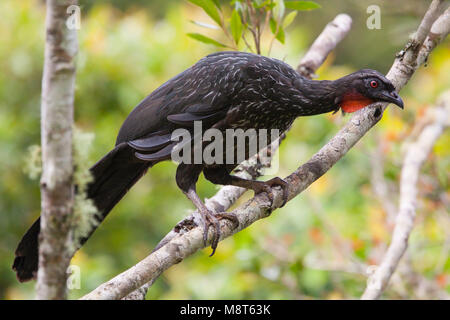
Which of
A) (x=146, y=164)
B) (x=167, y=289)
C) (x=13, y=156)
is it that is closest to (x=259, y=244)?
(x=146, y=164)

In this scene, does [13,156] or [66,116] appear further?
[13,156]

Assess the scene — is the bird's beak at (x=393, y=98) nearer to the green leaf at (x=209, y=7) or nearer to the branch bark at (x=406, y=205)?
the branch bark at (x=406, y=205)

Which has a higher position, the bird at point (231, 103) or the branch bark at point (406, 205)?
the bird at point (231, 103)

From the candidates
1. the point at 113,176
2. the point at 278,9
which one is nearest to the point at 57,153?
the point at 113,176

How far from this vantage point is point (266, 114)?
2.78 metres

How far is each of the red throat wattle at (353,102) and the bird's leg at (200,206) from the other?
0.77 m

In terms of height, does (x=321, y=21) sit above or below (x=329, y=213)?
above

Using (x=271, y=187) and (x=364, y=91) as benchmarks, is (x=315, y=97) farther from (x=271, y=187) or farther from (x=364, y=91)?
(x=271, y=187)

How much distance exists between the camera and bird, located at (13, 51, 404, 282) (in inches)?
108

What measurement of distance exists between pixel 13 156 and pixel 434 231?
3.51 metres

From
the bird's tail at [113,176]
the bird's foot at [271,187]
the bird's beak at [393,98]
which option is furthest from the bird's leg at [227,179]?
the bird's beak at [393,98]

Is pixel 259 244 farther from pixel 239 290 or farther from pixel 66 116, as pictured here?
pixel 66 116

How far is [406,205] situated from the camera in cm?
300

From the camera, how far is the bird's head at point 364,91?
2.71m
